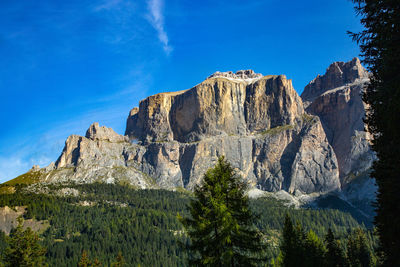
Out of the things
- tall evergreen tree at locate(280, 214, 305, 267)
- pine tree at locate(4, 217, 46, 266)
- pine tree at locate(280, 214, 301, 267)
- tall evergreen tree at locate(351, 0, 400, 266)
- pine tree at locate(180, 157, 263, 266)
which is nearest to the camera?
tall evergreen tree at locate(351, 0, 400, 266)

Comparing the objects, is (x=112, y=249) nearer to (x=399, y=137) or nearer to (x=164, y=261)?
(x=164, y=261)

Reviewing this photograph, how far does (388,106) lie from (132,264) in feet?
436

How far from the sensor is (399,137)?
12.5m

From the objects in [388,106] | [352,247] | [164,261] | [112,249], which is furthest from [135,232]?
[388,106]

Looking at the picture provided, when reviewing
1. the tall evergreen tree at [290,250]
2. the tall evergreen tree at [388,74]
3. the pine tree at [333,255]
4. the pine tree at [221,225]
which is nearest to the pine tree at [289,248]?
the tall evergreen tree at [290,250]

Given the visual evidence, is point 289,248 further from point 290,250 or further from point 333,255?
point 333,255

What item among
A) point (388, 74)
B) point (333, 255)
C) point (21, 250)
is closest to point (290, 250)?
point (333, 255)

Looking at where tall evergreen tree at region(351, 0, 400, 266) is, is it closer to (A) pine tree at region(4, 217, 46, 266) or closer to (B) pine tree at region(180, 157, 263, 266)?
(B) pine tree at region(180, 157, 263, 266)

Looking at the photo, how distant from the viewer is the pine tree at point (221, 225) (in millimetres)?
17234

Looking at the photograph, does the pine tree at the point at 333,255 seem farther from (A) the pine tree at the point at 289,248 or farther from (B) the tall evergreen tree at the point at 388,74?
(B) the tall evergreen tree at the point at 388,74

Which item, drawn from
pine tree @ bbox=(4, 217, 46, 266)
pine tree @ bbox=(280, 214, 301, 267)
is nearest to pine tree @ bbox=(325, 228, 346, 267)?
pine tree @ bbox=(280, 214, 301, 267)

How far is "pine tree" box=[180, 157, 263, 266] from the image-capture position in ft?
56.5

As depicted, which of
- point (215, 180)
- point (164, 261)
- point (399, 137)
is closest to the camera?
point (399, 137)

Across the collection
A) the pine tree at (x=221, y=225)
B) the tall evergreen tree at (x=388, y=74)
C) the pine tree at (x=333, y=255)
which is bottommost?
the pine tree at (x=333, y=255)
